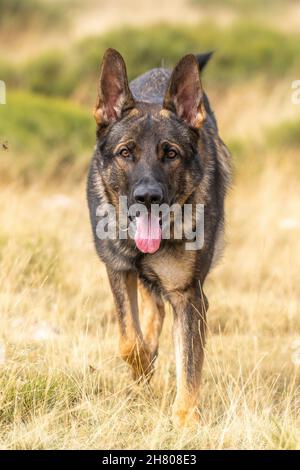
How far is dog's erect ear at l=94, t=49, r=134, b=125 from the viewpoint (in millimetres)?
5008

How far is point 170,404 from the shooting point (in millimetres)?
5285

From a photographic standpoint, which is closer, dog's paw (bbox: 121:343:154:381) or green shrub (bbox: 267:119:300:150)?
dog's paw (bbox: 121:343:154:381)

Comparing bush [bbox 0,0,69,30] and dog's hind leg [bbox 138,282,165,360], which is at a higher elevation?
bush [bbox 0,0,69,30]

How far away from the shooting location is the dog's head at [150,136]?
15.5 feet

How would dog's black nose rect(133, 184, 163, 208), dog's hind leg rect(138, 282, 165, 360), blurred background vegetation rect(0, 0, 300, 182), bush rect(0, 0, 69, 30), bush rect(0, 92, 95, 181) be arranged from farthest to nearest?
1. bush rect(0, 0, 69, 30)
2. blurred background vegetation rect(0, 0, 300, 182)
3. bush rect(0, 92, 95, 181)
4. dog's hind leg rect(138, 282, 165, 360)
5. dog's black nose rect(133, 184, 163, 208)

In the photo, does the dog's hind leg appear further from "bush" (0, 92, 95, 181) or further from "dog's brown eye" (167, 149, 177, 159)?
"bush" (0, 92, 95, 181)

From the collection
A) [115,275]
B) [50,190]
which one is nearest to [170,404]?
[115,275]

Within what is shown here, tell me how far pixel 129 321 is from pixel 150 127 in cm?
109

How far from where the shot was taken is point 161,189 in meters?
4.63

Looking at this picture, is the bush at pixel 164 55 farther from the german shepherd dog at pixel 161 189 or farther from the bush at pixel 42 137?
the german shepherd dog at pixel 161 189

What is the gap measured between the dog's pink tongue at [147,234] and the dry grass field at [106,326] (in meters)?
0.74

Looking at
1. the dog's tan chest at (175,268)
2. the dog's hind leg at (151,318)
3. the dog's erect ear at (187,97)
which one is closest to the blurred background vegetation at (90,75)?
the dog's hind leg at (151,318)

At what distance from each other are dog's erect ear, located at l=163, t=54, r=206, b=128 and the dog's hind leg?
1160 millimetres

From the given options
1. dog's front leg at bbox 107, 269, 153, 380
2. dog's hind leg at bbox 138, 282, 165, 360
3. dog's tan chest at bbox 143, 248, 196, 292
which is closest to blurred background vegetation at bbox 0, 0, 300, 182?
dog's hind leg at bbox 138, 282, 165, 360
